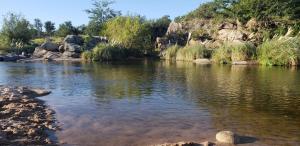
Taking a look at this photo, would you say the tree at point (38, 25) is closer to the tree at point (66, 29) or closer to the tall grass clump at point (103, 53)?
the tree at point (66, 29)

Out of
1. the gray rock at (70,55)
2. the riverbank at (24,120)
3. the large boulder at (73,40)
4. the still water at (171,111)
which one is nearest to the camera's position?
the riverbank at (24,120)

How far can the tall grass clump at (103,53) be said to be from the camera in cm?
6216

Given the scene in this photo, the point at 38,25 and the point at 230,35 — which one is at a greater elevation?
the point at 38,25

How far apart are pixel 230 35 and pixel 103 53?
69.9 feet

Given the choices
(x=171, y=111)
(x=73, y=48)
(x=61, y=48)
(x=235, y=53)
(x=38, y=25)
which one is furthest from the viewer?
(x=38, y=25)

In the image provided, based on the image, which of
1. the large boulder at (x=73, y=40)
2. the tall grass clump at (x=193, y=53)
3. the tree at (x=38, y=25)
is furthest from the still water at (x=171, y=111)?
the tree at (x=38, y=25)

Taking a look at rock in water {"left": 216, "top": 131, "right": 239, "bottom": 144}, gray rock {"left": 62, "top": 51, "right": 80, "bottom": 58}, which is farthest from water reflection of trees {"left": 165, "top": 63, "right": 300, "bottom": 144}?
gray rock {"left": 62, "top": 51, "right": 80, "bottom": 58}

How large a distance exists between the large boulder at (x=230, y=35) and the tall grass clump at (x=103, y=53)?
17.9m

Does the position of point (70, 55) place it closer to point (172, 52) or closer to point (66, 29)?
point (172, 52)

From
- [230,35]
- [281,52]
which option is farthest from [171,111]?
[230,35]

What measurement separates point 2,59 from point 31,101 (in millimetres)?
45320

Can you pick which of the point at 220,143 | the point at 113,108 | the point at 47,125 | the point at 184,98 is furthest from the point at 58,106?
the point at 220,143

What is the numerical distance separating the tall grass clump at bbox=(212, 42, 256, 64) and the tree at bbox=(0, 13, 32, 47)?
43.5m

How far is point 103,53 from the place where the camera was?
204 feet
